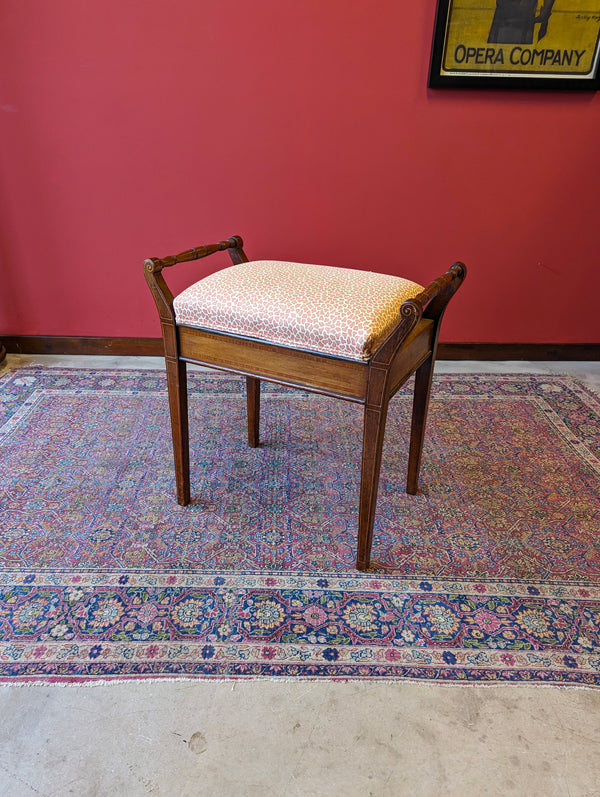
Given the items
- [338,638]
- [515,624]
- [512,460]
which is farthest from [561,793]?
[512,460]

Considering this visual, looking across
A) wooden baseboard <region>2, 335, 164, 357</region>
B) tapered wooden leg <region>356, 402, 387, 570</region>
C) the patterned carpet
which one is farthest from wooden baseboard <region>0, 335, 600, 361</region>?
tapered wooden leg <region>356, 402, 387, 570</region>

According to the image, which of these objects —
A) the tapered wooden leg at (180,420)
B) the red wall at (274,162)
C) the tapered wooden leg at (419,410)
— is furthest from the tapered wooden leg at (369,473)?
the red wall at (274,162)

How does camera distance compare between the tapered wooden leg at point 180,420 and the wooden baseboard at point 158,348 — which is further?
the wooden baseboard at point 158,348

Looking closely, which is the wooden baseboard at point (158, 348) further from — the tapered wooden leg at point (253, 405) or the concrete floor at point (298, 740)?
→ the concrete floor at point (298, 740)

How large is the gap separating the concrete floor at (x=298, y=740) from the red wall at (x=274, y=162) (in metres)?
1.76

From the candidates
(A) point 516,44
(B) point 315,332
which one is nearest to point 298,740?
(B) point 315,332

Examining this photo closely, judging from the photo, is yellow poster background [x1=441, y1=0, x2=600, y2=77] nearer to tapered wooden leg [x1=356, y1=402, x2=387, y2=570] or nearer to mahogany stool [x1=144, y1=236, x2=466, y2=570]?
mahogany stool [x1=144, y1=236, x2=466, y2=570]

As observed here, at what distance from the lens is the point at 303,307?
3.84ft

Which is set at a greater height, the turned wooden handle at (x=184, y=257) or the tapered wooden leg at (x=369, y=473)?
the turned wooden handle at (x=184, y=257)

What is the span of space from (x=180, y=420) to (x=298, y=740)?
809mm

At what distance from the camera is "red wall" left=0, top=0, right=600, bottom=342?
Answer: 1993 mm

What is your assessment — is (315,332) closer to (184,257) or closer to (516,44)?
(184,257)

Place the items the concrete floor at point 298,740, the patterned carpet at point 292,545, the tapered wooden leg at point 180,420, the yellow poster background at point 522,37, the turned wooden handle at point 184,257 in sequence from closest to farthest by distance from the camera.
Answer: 1. the concrete floor at point 298,740
2. the patterned carpet at point 292,545
3. the turned wooden handle at point 184,257
4. the tapered wooden leg at point 180,420
5. the yellow poster background at point 522,37

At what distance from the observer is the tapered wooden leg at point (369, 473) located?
1.17 metres
